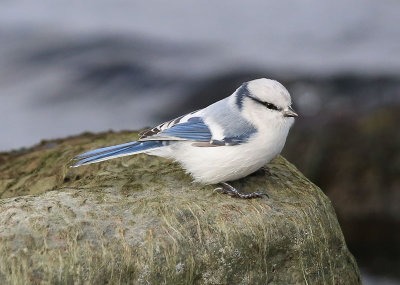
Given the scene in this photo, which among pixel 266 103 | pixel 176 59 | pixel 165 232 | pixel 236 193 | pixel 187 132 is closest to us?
pixel 165 232

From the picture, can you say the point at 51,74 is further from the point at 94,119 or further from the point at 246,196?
the point at 246,196

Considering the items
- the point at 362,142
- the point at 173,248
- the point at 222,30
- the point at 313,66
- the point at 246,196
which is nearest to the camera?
the point at 173,248

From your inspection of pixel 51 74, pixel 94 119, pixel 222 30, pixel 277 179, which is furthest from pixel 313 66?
pixel 277 179

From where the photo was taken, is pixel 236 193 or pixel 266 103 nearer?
pixel 266 103

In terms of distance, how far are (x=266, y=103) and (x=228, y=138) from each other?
401 millimetres

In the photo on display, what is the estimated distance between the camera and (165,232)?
185 inches

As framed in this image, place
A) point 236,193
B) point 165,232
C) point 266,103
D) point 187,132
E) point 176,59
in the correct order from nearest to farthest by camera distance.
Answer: point 165,232 < point 266,103 < point 236,193 < point 187,132 < point 176,59

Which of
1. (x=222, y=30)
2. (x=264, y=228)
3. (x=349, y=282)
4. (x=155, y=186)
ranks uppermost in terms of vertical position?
(x=222, y=30)

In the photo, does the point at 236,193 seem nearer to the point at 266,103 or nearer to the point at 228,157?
the point at 228,157

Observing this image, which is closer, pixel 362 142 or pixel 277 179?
pixel 277 179

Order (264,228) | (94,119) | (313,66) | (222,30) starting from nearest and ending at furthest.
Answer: (264,228), (313,66), (94,119), (222,30)

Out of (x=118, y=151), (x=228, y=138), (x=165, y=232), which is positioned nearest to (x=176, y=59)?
(x=118, y=151)

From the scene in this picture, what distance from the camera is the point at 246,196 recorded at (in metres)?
5.27

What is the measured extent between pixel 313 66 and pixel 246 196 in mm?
6559
